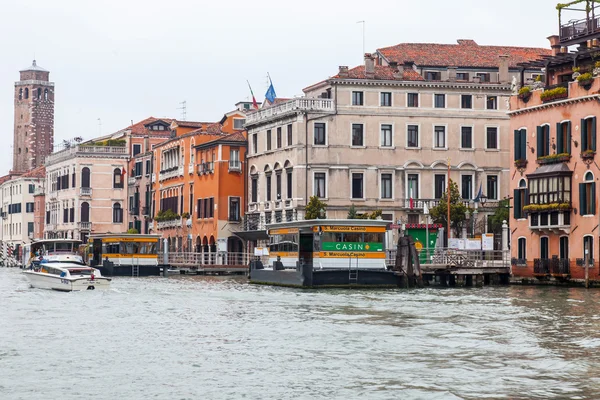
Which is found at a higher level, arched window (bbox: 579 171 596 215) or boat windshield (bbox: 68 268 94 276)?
arched window (bbox: 579 171 596 215)

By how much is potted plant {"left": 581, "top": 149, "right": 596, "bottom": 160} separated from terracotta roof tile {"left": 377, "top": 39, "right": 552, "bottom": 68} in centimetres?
2015

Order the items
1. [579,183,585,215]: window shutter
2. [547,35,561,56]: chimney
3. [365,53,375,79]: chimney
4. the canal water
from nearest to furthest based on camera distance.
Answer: the canal water
[579,183,585,215]: window shutter
[547,35,561,56]: chimney
[365,53,375,79]: chimney

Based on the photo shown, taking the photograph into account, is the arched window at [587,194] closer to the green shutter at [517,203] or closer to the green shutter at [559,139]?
the green shutter at [559,139]

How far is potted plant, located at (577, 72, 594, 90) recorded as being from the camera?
1956 inches

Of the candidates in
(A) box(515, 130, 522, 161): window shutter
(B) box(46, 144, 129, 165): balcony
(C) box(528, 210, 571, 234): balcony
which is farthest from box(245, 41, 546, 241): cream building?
(B) box(46, 144, 129, 165): balcony

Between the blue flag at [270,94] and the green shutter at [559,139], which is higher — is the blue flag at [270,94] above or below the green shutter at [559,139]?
above

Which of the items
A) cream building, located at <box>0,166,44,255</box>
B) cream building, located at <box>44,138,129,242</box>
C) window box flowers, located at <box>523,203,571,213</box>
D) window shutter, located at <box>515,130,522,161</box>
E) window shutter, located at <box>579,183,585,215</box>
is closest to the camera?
window shutter, located at <box>579,183,585,215</box>

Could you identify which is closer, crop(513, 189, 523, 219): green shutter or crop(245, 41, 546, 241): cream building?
crop(513, 189, 523, 219): green shutter

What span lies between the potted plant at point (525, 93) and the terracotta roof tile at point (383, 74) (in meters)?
13.1

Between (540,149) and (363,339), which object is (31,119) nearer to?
(540,149)

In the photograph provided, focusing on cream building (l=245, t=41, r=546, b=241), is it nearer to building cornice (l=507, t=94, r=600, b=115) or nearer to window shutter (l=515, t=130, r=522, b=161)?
window shutter (l=515, t=130, r=522, b=161)

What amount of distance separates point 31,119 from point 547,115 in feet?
301

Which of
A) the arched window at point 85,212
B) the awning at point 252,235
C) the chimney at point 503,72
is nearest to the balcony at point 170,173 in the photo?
the arched window at point 85,212

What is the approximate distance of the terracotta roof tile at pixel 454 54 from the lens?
69.9 metres
